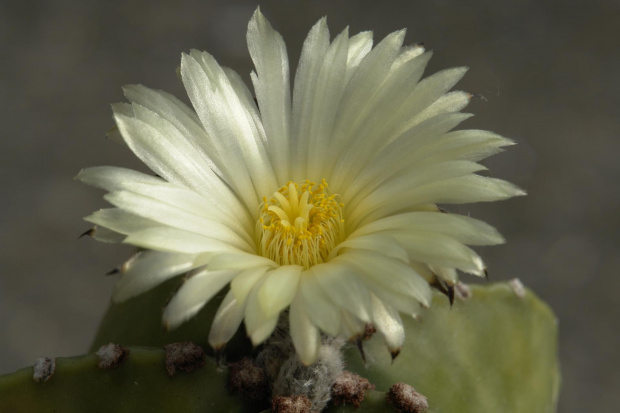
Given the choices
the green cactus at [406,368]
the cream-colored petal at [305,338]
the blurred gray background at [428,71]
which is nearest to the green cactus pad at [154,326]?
the green cactus at [406,368]

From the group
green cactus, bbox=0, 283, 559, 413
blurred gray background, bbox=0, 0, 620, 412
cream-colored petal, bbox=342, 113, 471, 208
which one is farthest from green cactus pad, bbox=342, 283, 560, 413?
blurred gray background, bbox=0, 0, 620, 412

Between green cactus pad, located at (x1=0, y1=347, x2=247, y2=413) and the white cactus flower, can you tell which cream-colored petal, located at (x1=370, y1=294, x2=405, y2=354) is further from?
green cactus pad, located at (x1=0, y1=347, x2=247, y2=413)

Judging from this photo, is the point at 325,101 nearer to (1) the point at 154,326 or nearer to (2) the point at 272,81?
(2) the point at 272,81

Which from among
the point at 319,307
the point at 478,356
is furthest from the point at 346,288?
the point at 478,356

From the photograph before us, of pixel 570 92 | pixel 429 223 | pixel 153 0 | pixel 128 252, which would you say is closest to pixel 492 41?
pixel 570 92

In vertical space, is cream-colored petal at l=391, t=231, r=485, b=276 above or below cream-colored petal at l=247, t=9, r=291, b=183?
below

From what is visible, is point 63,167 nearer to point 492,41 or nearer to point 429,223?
point 492,41
